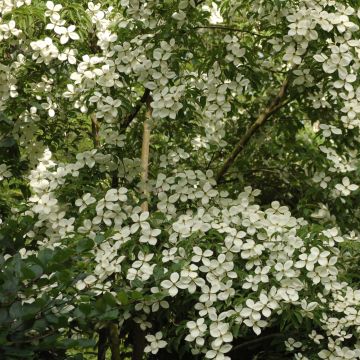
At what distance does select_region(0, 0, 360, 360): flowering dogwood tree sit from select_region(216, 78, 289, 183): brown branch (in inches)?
0.5

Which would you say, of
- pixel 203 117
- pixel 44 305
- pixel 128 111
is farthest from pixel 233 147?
pixel 44 305

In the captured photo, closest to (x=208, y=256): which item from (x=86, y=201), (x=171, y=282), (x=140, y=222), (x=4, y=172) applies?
(x=171, y=282)

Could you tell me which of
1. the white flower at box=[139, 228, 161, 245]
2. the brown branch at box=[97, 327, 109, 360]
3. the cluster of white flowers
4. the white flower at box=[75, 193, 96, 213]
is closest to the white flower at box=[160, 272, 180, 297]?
the cluster of white flowers

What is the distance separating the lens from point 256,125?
339cm

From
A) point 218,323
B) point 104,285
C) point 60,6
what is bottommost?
point 218,323

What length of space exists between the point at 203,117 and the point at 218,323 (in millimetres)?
1256

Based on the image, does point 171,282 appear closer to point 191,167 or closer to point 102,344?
point 102,344

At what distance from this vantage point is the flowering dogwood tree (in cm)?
260

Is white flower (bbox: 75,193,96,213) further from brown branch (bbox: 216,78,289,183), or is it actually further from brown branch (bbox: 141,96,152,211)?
brown branch (bbox: 216,78,289,183)

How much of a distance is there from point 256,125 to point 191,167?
1.35 feet

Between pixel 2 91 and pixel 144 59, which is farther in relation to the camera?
pixel 2 91

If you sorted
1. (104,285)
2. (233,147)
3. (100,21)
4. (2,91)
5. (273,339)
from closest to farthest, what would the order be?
(104,285) < (273,339) < (2,91) < (100,21) < (233,147)

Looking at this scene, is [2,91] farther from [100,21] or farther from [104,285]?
[104,285]

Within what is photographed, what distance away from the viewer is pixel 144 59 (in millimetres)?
2943
